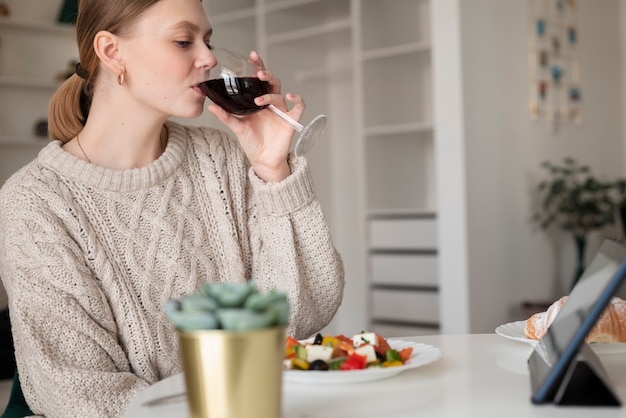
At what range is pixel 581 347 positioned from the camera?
0.95m

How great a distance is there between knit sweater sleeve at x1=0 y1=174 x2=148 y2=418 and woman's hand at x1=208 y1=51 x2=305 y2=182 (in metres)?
0.40

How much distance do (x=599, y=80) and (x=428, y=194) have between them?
5.21 feet

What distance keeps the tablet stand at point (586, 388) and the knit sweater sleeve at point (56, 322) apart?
28.4 inches

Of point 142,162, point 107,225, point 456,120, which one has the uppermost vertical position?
point 456,120

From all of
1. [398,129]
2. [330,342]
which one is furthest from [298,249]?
[398,129]

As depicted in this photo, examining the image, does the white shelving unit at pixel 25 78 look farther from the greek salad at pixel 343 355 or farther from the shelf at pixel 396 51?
the greek salad at pixel 343 355

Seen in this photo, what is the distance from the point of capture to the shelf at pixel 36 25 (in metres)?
4.80

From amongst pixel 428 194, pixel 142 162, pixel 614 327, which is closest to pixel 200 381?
pixel 614 327

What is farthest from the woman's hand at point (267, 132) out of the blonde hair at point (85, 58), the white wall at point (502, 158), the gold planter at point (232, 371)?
the white wall at point (502, 158)

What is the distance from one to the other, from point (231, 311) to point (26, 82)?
4410 mm

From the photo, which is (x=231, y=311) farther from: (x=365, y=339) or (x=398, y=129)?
(x=398, y=129)

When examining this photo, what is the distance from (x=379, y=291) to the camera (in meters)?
4.67

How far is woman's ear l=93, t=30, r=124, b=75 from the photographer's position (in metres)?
1.69

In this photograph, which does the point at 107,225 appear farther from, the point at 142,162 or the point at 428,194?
the point at 428,194
